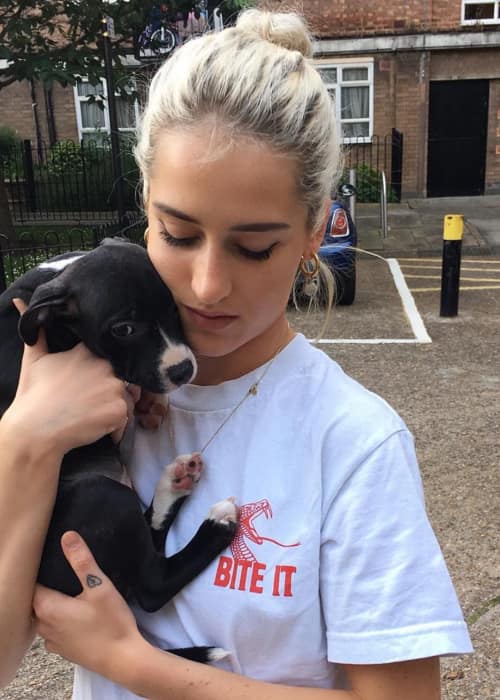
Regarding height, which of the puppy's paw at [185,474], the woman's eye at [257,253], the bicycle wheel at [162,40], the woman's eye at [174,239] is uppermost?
the bicycle wheel at [162,40]

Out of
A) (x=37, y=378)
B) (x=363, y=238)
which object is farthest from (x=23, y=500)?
(x=363, y=238)

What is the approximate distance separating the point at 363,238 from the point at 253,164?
41.2 feet

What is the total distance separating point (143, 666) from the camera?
4.05ft

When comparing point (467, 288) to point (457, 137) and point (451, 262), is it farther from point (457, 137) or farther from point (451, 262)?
point (457, 137)

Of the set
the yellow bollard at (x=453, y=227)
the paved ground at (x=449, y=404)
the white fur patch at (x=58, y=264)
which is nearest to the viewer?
the white fur patch at (x=58, y=264)

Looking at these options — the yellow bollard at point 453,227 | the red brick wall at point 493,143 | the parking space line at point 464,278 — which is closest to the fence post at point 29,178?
the parking space line at point 464,278

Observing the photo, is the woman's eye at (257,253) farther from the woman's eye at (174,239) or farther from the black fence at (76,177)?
the black fence at (76,177)

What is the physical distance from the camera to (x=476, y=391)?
5848 millimetres

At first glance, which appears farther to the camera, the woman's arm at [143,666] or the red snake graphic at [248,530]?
the red snake graphic at [248,530]

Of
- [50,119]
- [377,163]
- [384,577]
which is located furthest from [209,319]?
[50,119]

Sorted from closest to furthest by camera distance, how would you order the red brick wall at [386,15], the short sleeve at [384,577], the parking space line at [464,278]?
the short sleeve at [384,577] → the parking space line at [464,278] → the red brick wall at [386,15]

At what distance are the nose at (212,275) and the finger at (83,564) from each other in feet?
1.74

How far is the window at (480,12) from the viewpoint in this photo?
18.0 meters

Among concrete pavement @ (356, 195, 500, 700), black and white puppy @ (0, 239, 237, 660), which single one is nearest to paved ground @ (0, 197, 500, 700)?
concrete pavement @ (356, 195, 500, 700)
